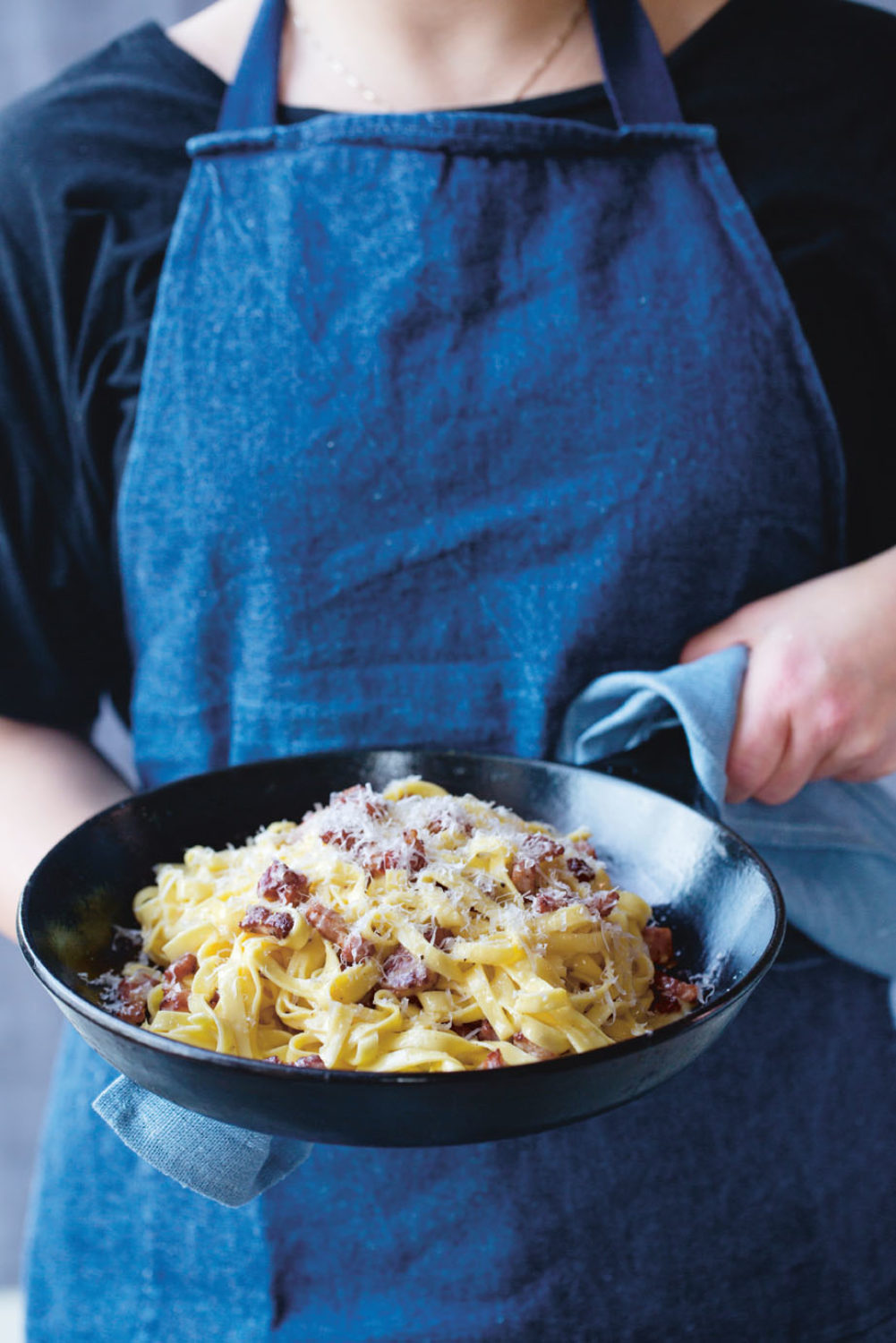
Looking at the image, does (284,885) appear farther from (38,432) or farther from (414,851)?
(38,432)

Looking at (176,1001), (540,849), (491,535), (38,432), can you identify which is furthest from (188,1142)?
(38,432)

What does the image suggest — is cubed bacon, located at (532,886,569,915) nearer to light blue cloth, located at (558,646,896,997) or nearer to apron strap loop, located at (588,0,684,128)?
light blue cloth, located at (558,646,896,997)

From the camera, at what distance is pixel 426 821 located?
0.85 meters

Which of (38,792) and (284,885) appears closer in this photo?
(284,885)

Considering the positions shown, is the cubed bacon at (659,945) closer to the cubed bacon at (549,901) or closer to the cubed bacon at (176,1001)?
the cubed bacon at (549,901)

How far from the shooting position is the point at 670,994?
77 cm

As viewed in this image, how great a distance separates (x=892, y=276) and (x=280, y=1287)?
1.11 m

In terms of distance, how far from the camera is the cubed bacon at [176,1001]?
0.76 metres

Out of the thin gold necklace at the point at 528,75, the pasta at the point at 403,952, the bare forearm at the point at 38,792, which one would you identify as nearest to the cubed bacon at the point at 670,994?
the pasta at the point at 403,952

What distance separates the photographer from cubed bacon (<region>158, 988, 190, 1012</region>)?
30.1 inches

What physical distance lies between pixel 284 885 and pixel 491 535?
40 centimetres

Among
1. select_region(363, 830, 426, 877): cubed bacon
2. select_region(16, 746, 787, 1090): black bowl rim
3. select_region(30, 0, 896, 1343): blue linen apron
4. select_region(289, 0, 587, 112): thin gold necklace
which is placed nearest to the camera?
select_region(16, 746, 787, 1090): black bowl rim

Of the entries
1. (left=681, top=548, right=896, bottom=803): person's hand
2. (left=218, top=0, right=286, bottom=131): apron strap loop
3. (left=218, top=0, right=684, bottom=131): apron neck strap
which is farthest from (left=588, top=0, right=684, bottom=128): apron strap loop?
(left=681, top=548, right=896, bottom=803): person's hand

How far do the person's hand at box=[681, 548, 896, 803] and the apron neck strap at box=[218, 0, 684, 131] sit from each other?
485mm
